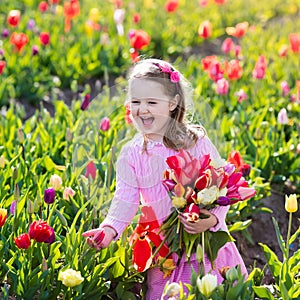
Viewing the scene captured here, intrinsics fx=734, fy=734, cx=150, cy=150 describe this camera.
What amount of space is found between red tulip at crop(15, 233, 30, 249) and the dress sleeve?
31cm

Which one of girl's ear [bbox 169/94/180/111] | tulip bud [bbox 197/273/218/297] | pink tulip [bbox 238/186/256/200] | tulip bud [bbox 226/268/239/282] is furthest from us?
girl's ear [bbox 169/94/180/111]

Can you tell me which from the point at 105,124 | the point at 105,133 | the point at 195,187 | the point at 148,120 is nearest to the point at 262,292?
the point at 195,187

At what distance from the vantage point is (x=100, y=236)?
250 centimetres

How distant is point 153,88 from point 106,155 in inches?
41.8

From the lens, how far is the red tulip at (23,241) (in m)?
2.38

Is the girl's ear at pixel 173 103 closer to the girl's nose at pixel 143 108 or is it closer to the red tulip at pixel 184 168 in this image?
the girl's nose at pixel 143 108

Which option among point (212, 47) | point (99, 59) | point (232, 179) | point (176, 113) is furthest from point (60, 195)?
point (212, 47)

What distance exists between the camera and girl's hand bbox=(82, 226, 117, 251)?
8.22 ft

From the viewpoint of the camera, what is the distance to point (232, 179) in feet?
7.95

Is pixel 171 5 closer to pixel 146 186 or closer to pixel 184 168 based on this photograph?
pixel 146 186

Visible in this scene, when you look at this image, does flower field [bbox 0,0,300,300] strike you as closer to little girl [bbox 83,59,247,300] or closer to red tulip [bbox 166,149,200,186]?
little girl [bbox 83,59,247,300]

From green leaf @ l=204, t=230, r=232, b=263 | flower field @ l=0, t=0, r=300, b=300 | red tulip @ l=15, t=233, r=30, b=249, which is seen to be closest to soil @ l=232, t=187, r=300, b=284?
flower field @ l=0, t=0, r=300, b=300

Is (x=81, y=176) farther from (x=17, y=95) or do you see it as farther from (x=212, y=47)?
(x=212, y=47)

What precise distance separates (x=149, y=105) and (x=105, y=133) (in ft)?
4.26
